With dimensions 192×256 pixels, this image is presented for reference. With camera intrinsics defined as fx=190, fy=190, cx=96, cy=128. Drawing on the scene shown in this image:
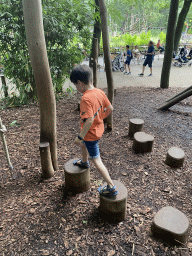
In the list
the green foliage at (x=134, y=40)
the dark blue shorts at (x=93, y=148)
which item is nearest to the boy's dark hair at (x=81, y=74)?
the dark blue shorts at (x=93, y=148)

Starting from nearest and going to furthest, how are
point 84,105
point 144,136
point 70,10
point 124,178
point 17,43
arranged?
point 84,105 → point 124,178 → point 144,136 → point 17,43 → point 70,10

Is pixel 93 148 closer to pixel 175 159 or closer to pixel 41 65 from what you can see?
pixel 41 65

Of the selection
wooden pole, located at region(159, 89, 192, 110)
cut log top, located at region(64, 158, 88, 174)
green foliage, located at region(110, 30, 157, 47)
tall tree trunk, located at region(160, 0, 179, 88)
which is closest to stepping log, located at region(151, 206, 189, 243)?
cut log top, located at region(64, 158, 88, 174)

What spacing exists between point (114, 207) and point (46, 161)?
1128 mm

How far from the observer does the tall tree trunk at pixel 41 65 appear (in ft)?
6.77

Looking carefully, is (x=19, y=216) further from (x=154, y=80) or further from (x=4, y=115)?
(x=154, y=80)

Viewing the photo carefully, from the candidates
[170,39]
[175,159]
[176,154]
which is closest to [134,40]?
[170,39]

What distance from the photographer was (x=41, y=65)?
89.4 inches

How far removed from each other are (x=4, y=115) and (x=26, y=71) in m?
1.34

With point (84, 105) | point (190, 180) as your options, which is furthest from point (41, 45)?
point (190, 180)

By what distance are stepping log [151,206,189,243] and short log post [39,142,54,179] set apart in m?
1.52

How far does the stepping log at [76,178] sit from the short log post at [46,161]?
12.5 inches

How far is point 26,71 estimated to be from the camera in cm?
522

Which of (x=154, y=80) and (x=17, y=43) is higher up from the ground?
(x=17, y=43)
